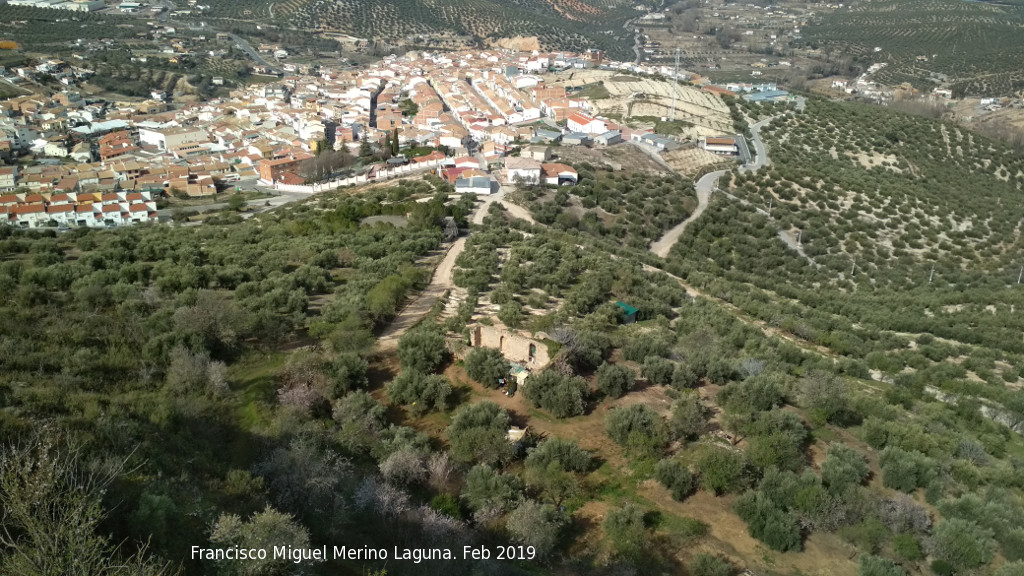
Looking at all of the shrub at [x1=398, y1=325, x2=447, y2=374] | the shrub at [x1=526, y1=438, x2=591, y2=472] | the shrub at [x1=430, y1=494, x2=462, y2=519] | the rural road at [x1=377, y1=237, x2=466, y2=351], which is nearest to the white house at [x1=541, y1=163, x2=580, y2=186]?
the rural road at [x1=377, y1=237, x2=466, y2=351]

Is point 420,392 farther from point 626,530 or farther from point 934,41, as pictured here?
point 934,41

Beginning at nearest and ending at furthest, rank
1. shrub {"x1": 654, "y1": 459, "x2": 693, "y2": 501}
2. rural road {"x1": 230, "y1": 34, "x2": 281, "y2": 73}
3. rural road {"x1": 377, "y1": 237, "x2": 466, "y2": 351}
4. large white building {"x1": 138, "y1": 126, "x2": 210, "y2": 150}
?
shrub {"x1": 654, "y1": 459, "x2": 693, "y2": 501} < rural road {"x1": 377, "y1": 237, "x2": 466, "y2": 351} < large white building {"x1": 138, "y1": 126, "x2": 210, "y2": 150} < rural road {"x1": 230, "y1": 34, "x2": 281, "y2": 73}

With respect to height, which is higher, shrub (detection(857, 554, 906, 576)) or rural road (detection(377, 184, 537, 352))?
shrub (detection(857, 554, 906, 576))

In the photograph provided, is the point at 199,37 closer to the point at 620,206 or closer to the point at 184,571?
the point at 620,206

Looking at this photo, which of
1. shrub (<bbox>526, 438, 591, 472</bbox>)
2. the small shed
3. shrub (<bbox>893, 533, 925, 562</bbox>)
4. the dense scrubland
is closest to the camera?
the dense scrubland

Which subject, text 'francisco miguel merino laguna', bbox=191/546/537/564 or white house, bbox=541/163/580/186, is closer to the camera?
text 'francisco miguel merino laguna', bbox=191/546/537/564

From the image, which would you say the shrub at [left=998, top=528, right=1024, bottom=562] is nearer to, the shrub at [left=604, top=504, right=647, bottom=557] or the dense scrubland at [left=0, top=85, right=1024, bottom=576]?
the dense scrubland at [left=0, top=85, right=1024, bottom=576]

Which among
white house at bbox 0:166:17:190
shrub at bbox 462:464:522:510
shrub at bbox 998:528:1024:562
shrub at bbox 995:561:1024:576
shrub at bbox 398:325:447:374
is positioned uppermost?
shrub at bbox 995:561:1024:576
